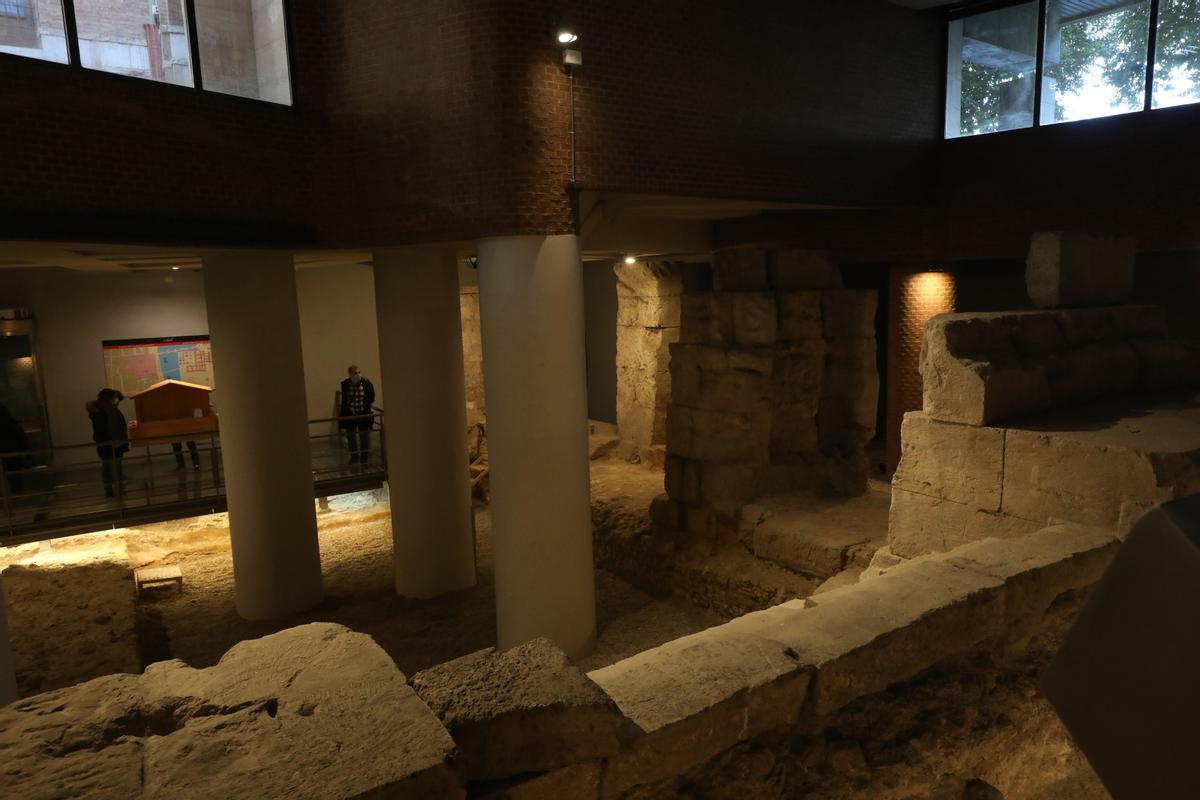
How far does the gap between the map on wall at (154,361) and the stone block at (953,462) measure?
10743mm

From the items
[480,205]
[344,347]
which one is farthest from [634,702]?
[344,347]

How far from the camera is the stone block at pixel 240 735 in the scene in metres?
2.12

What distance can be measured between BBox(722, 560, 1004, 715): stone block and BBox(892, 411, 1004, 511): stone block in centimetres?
147

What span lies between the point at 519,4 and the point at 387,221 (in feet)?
7.60

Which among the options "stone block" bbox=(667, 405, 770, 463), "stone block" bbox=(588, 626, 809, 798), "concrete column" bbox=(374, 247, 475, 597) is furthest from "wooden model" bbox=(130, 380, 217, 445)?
"stone block" bbox=(588, 626, 809, 798)

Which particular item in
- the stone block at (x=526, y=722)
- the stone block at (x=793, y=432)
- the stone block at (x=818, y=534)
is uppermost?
the stone block at (x=526, y=722)

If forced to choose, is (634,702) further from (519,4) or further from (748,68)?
(748,68)

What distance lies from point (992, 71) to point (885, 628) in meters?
10.2

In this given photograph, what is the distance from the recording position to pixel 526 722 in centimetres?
248

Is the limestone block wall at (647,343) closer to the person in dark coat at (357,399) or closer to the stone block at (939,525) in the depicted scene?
the person in dark coat at (357,399)

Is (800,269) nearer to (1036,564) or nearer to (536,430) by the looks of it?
(536,430)

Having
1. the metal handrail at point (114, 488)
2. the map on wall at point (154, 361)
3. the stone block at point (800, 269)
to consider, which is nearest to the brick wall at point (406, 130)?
the stone block at point (800, 269)

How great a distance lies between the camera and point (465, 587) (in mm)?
10117

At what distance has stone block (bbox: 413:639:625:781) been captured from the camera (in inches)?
96.6
